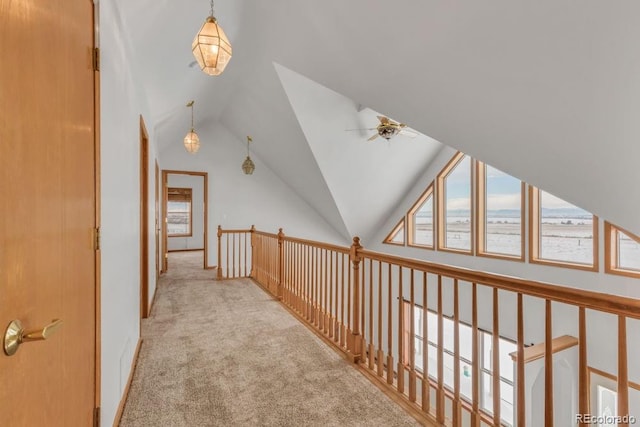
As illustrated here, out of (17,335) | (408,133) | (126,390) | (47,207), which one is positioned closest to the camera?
(17,335)

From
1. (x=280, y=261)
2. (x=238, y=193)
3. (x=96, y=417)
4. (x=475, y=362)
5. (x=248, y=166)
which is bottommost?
(x=96, y=417)

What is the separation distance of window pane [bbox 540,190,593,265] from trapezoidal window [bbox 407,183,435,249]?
193cm

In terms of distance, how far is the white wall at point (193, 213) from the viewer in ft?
32.5

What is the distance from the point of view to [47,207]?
88 centimetres

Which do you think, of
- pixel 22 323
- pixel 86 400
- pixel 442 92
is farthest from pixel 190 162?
pixel 22 323

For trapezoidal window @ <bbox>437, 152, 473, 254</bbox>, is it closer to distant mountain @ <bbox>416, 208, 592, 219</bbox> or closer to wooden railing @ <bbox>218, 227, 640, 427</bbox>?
distant mountain @ <bbox>416, 208, 592, 219</bbox>

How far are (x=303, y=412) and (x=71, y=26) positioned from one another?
2183 mm

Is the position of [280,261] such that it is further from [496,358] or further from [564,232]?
[564,232]

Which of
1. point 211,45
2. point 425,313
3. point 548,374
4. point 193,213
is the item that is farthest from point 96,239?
point 193,213

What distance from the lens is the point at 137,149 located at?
2.72 m

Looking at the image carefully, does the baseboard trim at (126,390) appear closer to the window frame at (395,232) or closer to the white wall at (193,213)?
the window frame at (395,232)

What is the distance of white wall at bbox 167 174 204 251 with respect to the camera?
9914 mm

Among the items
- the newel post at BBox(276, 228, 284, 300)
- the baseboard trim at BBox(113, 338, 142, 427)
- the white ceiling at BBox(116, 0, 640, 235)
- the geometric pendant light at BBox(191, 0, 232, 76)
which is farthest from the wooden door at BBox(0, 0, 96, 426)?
the newel post at BBox(276, 228, 284, 300)

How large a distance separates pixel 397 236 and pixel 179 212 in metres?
7.00
